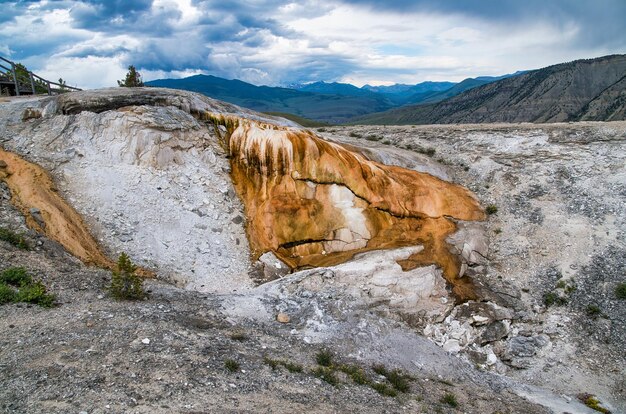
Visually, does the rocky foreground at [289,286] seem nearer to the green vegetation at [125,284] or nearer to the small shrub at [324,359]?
the small shrub at [324,359]

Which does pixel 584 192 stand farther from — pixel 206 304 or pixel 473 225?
pixel 206 304

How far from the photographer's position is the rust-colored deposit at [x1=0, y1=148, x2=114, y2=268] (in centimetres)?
1716

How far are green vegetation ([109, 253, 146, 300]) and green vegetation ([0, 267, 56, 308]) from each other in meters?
1.78

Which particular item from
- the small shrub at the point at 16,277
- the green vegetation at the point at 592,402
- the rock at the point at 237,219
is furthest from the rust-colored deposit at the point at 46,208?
the green vegetation at the point at 592,402

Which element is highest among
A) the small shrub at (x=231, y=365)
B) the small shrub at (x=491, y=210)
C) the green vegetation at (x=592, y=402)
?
the small shrub at (x=491, y=210)

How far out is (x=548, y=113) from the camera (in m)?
165

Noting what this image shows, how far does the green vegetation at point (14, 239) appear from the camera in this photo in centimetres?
1521

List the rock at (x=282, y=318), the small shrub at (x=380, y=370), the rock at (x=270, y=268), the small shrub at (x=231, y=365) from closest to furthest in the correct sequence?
1. the small shrub at (x=231, y=365)
2. the small shrub at (x=380, y=370)
3. the rock at (x=282, y=318)
4. the rock at (x=270, y=268)

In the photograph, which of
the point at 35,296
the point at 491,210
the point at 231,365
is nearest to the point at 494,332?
the point at 491,210

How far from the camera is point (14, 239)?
15.4 meters

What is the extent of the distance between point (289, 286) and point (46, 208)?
1070cm

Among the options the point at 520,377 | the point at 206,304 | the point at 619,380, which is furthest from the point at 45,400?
the point at 619,380

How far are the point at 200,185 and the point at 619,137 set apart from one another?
2567 centimetres

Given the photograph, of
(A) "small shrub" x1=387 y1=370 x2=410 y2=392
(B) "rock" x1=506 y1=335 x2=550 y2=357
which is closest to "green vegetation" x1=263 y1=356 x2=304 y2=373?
(A) "small shrub" x1=387 y1=370 x2=410 y2=392
